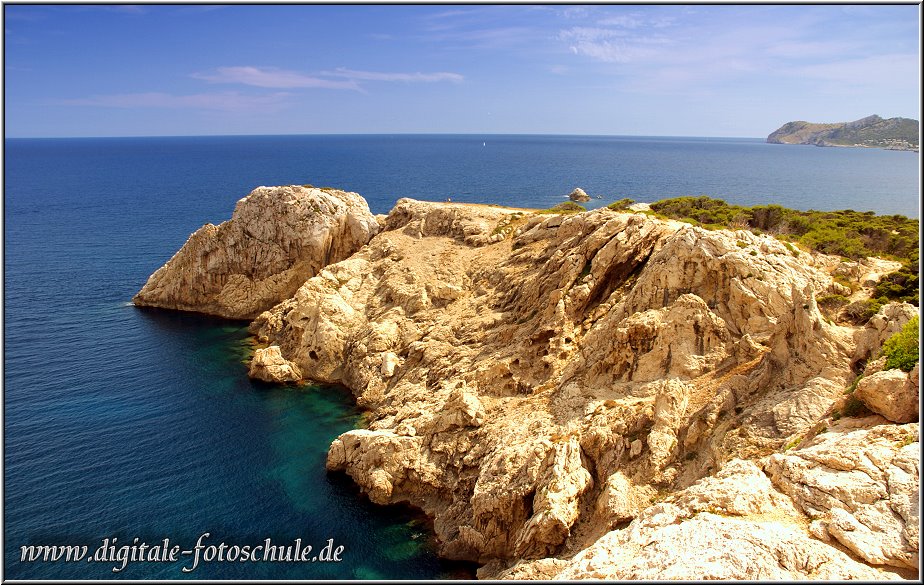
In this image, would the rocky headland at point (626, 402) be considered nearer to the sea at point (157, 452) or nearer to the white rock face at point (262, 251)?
the sea at point (157, 452)

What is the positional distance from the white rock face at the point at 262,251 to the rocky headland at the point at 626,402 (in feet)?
37.5

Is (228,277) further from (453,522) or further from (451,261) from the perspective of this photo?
(453,522)

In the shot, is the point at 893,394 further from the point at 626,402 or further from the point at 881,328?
the point at 626,402

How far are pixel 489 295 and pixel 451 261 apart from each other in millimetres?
8357

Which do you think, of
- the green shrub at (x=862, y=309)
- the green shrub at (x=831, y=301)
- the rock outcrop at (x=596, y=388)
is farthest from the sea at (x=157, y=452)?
the green shrub at (x=862, y=309)

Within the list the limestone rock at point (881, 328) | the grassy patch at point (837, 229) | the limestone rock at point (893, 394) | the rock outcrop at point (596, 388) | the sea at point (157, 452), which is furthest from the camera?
the grassy patch at point (837, 229)

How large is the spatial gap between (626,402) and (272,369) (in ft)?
109

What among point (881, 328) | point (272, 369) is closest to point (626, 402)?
point (881, 328)

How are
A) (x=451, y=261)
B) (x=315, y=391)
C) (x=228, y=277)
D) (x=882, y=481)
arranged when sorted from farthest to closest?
(x=228, y=277) → (x=451, y=261) → (x=315, y=391) → (x=882, y=481)

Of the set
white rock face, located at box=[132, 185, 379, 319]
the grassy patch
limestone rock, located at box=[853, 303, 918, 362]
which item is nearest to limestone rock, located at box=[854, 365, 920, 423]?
limestone rock, located at box=[853, 303, 918, 362]

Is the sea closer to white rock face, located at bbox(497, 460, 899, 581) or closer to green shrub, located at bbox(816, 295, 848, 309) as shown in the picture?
white rock face, located at bbox(497, 460, 899, 581)

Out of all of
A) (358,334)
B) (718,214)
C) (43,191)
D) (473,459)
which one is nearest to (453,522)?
(473,459)

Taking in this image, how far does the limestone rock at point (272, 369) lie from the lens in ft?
163

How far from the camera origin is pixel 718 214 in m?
56.9
